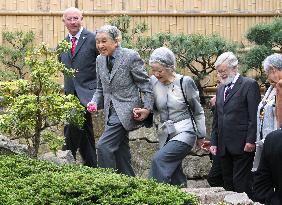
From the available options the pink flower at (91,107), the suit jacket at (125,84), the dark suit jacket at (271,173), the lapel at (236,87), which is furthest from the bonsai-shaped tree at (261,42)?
the dark suit jacket at (271,173)

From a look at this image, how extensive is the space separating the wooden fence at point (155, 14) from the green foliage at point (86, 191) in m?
6.82

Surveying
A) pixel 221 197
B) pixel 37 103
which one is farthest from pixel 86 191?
pixel 37 103

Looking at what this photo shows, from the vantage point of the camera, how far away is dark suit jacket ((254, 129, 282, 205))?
6867 millimetres

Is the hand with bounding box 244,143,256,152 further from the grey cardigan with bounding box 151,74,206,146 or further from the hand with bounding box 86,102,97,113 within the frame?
the hand with bounding box 86,102,97,113

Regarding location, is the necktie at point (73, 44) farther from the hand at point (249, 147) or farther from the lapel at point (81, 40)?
the hand at point (249, 147)

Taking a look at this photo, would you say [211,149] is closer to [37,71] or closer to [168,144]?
[168,144]

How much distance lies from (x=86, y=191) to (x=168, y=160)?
7.29 feet

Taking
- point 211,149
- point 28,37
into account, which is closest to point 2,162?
point 211,149

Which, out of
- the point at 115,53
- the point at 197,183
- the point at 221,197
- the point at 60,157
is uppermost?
the point at 115,53

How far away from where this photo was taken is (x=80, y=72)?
11562 millimetres

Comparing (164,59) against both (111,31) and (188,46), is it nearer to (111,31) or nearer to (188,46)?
(111,31)

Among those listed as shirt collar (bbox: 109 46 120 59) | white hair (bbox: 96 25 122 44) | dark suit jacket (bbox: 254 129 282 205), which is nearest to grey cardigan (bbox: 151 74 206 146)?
shirt collar (bbox: 109 46 120 59)

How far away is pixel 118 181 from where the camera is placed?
7.95 metres

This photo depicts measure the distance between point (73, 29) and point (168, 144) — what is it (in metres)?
2.49
